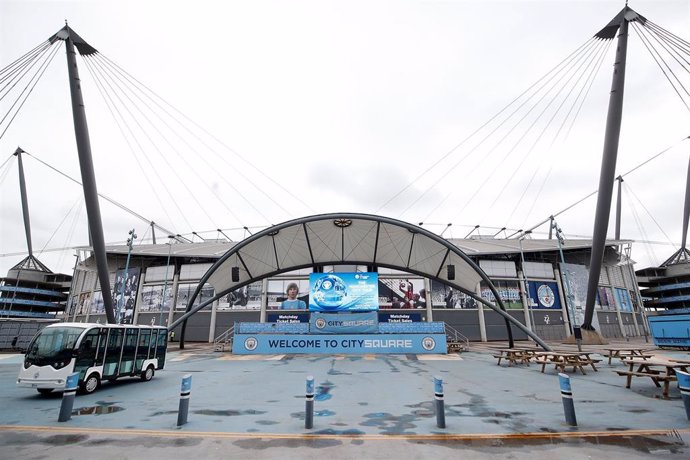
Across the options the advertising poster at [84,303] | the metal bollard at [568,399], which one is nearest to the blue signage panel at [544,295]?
the metal bollard at [568,399]

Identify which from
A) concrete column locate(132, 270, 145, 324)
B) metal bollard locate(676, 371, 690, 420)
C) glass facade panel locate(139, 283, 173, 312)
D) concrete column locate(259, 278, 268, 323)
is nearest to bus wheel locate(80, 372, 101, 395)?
metal bollard locate(676, 371, 690, 420)

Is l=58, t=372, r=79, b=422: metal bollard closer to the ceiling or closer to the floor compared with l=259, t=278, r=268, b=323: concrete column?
closer to the floor

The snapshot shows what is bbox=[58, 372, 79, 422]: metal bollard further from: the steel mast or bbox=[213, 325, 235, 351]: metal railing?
bbox=[213, 325, 235, 351]: metal railing

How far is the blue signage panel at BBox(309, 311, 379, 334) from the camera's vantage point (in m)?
29.1

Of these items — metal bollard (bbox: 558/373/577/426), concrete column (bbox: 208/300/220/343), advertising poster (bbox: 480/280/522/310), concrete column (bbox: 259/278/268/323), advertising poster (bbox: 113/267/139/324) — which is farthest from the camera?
advertising poster (bbox: 113/267/139/324)

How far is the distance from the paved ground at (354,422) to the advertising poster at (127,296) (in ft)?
119

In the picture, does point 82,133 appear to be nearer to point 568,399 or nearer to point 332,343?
A: point 332,343

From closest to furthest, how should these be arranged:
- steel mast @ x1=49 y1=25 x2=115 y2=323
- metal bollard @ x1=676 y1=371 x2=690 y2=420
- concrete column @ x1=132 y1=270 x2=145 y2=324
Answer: metal bollard @ x1=676 y1=371 x2=690 y2=420
steel mast @ x1=49 y1=25 x2=115 y2=323
concrete column @ x1=132 y1=270 x2=145 y2=324

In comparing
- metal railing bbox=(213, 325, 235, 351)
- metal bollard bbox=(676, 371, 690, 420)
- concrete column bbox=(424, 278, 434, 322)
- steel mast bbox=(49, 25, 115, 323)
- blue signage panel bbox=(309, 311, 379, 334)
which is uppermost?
steel mast bbox=(49, 25, 115, 323)

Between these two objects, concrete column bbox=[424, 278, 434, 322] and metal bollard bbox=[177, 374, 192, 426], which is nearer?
metal bollard bbox=[177, 374, 192, 426]

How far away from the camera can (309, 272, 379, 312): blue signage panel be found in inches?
1179

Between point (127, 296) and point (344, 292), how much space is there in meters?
34.4

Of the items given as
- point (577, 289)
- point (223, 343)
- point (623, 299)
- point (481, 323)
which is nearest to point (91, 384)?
point (223, 343)

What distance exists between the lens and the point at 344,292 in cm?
3031
